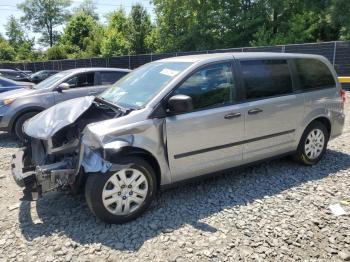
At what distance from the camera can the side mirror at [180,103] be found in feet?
11.9

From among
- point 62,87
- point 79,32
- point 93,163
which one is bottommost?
point 93,163

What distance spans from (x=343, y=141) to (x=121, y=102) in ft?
14.8

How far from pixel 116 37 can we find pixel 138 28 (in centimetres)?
246

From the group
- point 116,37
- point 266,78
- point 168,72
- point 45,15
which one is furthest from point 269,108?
point 45,15

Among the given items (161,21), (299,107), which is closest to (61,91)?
(299,107)

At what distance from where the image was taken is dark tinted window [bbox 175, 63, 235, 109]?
4.00 m

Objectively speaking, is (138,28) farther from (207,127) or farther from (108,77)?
(207,127)

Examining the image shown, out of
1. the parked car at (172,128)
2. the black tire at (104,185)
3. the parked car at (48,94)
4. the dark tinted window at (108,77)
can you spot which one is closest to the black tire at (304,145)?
the parked car at (172,128)

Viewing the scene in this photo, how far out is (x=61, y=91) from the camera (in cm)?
755

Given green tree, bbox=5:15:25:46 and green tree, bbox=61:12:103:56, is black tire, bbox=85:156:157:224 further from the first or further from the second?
green tree, bbox=5:15:25:46

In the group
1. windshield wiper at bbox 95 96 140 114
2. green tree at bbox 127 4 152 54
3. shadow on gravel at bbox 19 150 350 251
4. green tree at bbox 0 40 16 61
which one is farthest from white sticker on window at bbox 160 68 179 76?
green tree at bbox 0 40 16 61

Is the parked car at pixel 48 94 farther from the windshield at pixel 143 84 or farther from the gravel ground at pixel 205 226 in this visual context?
the windshield at pixel 143 84

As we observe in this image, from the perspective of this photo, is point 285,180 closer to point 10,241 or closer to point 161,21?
point 10,241

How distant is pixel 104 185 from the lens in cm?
350
